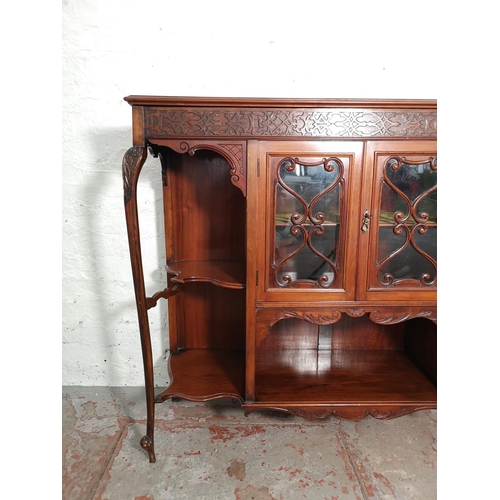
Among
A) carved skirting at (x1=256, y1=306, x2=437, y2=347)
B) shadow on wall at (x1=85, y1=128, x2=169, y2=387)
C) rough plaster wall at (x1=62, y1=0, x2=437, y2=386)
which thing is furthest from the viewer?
shadow on wall at (x1=85, y1=128, x2=169, y2=387)

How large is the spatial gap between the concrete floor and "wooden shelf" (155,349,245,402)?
247 millimetres

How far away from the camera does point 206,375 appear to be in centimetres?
174

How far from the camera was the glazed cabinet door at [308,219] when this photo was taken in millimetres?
1408

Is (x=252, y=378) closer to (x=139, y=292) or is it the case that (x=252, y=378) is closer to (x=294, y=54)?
(x=139, y=292)

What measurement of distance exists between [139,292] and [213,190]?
68 cm

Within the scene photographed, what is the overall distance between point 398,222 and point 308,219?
376mm

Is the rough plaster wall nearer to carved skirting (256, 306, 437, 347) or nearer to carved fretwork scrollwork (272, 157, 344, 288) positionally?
carved fretwork scrollwork (272, 157, 344, 288)

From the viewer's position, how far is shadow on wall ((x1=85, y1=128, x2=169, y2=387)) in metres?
1.84

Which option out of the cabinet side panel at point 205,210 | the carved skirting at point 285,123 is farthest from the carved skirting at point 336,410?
the carved skirting at point 285,123

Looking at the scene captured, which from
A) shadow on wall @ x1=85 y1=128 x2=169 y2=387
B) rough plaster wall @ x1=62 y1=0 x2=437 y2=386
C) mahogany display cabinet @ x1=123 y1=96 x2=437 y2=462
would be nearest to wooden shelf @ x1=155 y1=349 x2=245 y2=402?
mahogany display cabinet @ x1=123 y1=96 x2=437 y2=462

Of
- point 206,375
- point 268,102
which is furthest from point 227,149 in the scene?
point 206,375

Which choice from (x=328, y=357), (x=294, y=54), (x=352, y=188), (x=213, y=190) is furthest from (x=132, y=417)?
(x=294, y=54)

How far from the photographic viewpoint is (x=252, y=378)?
156cm

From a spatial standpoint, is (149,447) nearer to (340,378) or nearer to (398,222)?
(340,378)
